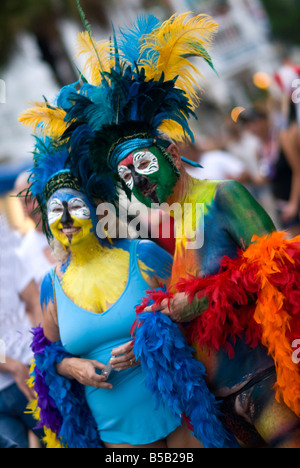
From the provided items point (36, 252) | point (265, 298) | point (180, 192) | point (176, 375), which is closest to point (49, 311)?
point (176, 375)

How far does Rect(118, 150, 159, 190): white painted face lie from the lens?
1.83 m

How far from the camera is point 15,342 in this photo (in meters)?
2.96

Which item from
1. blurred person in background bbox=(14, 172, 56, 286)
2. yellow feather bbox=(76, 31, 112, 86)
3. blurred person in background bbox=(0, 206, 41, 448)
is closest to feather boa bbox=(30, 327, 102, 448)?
blurred person in background bbox=(0, 206, 41, 448)

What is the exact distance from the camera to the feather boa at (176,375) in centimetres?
182

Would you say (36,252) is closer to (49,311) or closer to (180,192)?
(49,311)

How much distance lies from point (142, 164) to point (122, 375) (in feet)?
2.87

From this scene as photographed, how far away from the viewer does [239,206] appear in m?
1.78

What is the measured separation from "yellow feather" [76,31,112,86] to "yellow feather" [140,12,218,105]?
175 millimetres

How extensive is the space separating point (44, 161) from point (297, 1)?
99.8 ft

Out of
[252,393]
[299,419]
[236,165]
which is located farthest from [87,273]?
[236,165]

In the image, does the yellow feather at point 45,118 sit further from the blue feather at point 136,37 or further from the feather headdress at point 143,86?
the blue feather at point 136,37

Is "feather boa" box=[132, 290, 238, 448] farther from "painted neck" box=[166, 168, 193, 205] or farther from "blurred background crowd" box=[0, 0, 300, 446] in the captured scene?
"blurred background crowd" box=[0, 0, 300, 446]

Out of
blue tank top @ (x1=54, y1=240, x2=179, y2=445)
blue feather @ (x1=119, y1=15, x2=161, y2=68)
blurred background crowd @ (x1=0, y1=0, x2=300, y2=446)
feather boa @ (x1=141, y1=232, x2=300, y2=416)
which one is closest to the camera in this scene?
feather boa @ (x1=141, y1=232, x2=300, y2=416)
